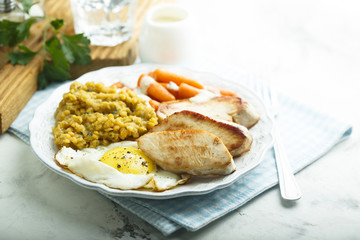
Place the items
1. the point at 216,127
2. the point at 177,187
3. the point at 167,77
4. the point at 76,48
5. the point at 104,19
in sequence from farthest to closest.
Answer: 1. the point at 104,19
2. the point at 76,48
3. the point at 167,77
4. the point at 216,127
5. the point at 177,187

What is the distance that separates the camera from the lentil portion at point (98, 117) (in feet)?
10.9

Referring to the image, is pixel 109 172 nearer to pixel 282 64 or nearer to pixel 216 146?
pixel 216 146

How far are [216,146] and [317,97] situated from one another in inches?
85.5

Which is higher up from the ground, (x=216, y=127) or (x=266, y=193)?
(x=216, y=127)

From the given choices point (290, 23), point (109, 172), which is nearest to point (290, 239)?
point (109, 172)

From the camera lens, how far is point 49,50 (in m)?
4.30

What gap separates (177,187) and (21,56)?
2385mm

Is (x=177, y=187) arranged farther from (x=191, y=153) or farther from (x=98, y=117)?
(x=98, y=117)

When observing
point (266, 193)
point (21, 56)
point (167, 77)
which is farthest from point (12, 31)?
point (266, 193)

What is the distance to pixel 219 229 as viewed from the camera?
9.67ft

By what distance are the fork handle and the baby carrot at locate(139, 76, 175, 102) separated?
1.07 meters

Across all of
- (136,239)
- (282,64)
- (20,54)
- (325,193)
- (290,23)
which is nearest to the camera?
(136,239)

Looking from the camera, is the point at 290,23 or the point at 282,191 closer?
the point at 282,191

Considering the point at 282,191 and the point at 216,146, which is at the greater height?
the point at 216,146
